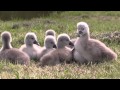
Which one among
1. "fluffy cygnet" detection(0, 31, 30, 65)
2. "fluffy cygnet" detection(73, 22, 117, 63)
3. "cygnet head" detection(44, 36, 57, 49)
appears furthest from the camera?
"cygnet head" detection(44, 36, 57, 49)

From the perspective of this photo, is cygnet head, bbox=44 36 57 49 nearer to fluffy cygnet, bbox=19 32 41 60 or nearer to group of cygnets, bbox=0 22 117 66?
group of cygnets, bbox=0 22 117 66

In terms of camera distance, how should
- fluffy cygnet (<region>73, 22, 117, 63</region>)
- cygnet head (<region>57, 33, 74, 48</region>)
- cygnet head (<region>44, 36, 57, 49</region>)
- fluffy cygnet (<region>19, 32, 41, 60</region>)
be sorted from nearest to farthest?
fluffy cygnet (<region>73, 22, 117, 63</region>) → cygnet head (<region>57, 33, 74, 48</region>) → cygnet head (<region>44, 36, 57, 49</region>) → fluffy cygnet (<region>19, 32, 41, 60</region>)

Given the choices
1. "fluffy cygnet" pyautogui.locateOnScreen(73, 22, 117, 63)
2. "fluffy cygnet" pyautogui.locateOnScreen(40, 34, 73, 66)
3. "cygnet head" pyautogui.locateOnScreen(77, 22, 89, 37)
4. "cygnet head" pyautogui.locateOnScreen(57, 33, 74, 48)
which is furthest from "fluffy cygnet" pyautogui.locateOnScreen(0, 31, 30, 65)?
"cygnet head" pyautogui.locateOnScreen(77, 22, 89, 37)

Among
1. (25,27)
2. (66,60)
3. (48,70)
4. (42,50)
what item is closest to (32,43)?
(42,50)

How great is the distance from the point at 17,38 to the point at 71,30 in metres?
2.09

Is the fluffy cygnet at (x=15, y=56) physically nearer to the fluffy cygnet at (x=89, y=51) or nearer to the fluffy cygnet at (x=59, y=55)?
the fluffy cygnet at (x=59, y=55)

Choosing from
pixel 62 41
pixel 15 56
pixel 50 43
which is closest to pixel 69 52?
pixel 62 41

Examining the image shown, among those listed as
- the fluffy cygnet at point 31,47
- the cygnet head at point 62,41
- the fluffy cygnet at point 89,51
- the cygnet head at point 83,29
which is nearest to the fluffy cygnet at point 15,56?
the fluffy cygnet at point 31,47

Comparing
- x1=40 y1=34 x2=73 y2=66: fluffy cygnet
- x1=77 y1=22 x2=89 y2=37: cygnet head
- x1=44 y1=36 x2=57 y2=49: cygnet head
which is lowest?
x1=40 y1=34 x2=73 y2=66: fluffy cygnet

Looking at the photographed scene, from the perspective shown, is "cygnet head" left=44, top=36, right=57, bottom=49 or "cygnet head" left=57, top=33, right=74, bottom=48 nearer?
"cygnet head" left=57, top=33, right=74, bottom=48

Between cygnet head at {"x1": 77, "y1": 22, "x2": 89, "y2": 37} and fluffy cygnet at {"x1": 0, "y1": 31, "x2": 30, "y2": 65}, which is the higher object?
cygnet head at {"x1": 77, "y1": 22, "x2": 89, "y2": 37}

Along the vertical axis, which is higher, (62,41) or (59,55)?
(62,41)

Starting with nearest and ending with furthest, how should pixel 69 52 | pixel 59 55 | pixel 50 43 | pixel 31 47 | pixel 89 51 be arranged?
pixel 89 51, pixel 59 55, pixel 69 52, pixel 50 43, pixel 31 47

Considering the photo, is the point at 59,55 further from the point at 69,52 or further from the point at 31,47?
the point at 31,47
